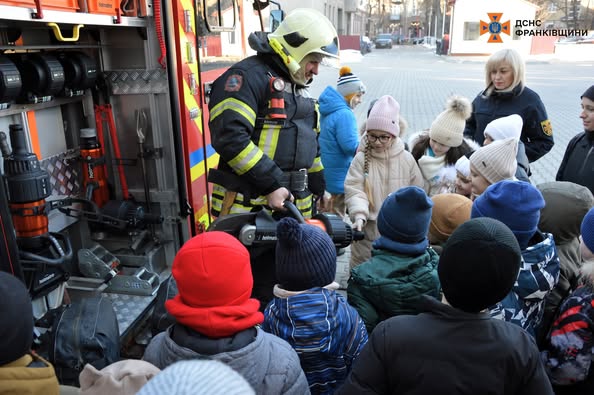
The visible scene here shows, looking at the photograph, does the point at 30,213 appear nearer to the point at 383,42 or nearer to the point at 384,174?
the point at 384,174

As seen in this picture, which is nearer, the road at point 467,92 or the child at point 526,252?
the child at point 526,252

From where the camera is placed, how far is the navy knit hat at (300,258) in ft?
5.51

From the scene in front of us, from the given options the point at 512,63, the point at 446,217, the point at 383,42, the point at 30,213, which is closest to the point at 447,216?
the point at 446,217

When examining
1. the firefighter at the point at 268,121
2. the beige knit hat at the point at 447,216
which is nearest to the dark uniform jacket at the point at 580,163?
the beige knit hat at the point at 447,216

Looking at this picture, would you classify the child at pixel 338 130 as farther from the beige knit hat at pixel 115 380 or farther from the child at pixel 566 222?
the beige knit hat at pixel 115 380

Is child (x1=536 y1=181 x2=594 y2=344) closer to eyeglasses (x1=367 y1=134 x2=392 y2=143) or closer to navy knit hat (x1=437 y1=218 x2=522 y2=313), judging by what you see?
eyeglasses (x1=367 y1=134 x2=392 y2=143)

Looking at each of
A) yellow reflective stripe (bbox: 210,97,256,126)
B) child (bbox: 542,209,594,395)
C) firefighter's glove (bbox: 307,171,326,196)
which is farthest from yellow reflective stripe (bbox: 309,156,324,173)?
child (bbox: 542,209,594,395)

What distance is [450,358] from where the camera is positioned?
4.40 feet

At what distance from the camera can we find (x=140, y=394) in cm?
84

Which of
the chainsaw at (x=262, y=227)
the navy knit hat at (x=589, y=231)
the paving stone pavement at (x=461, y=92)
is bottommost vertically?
the paving stone pavement at (x=461, y=92)

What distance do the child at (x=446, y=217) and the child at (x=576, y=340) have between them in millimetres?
665

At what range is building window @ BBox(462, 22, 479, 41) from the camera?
29.4 m

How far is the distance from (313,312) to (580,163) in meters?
2.56

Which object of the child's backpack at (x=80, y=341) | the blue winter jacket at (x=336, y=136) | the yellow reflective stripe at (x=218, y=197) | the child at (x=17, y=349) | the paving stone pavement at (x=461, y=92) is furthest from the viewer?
the paving stone pavement at (x=461, y=92)
